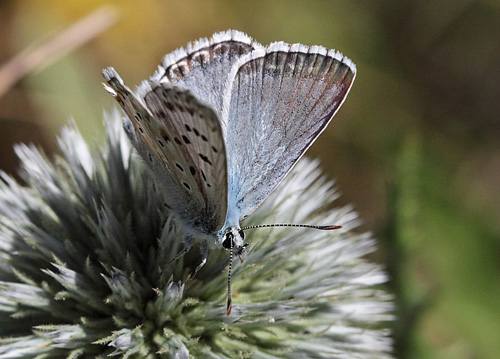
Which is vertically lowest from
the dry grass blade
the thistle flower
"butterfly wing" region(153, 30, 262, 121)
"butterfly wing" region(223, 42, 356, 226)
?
the thistle flower

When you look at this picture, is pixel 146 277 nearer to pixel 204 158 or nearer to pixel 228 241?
pixel 228 241

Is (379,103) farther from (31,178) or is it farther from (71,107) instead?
(31,178)

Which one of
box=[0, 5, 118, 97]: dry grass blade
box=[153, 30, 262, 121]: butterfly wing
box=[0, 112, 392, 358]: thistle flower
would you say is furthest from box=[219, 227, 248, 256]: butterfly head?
box=[0, 5, 118, 97]: dry grass blade

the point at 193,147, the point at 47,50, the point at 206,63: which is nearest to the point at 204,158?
the point at 193,147

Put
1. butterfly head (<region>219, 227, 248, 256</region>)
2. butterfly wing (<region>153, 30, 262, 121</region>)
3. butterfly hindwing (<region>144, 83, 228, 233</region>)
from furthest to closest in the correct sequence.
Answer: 1. butterfly wing (<region>153, 30, 262, 121</region>)
2. butterfly head (<region>219, 227, 248, 256</region>)
3. butterfly hindwing (<region>144, 83, 228, 233</region>)

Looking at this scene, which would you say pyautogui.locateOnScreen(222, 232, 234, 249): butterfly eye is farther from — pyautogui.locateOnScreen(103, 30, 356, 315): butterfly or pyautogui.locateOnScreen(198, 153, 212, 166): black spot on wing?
pyautogui.locateOnScreen(198, 153, 212, 166): black spot on wing

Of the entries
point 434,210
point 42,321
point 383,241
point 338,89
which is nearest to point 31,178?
point 42,321

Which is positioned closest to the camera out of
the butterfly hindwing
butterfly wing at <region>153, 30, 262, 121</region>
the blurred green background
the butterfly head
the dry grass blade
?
the butterfly hindwing
